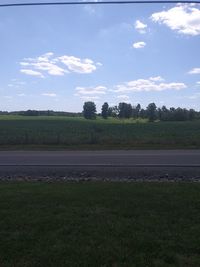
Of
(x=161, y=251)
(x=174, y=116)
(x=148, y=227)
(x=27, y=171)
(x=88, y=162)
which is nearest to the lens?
(x=161, y=251)

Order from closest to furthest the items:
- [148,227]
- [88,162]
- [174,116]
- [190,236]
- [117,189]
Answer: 1. [190,236]
2. [148,227]
3. [117,189]
4. [88,162]
5. [174,116]

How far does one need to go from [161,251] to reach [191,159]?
12197mm

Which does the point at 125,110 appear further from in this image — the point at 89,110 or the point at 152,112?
the point at 89,110

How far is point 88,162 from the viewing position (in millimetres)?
17109

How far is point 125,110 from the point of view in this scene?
454 ft

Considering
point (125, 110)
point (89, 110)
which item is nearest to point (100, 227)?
point (89, 110)

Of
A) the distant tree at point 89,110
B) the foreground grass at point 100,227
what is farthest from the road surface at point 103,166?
the distant tree at point 89,110

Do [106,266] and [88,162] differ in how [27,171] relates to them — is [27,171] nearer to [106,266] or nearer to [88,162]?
[88,162]

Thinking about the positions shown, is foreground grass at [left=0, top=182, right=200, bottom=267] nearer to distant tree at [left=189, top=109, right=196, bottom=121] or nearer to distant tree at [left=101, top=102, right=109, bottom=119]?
distant tree at [left=189, top=109, right=196, bottom=121]

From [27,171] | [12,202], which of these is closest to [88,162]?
[27,171]

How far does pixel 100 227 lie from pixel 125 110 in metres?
132

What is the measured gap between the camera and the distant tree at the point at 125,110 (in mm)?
137750

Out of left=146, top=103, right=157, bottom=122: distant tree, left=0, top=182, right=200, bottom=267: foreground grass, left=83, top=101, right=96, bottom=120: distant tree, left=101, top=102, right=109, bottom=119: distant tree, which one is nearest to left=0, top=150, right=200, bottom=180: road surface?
left=0, top=182, right=200, bottom=267: foreground grass

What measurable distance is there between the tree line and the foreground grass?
11048 cm
